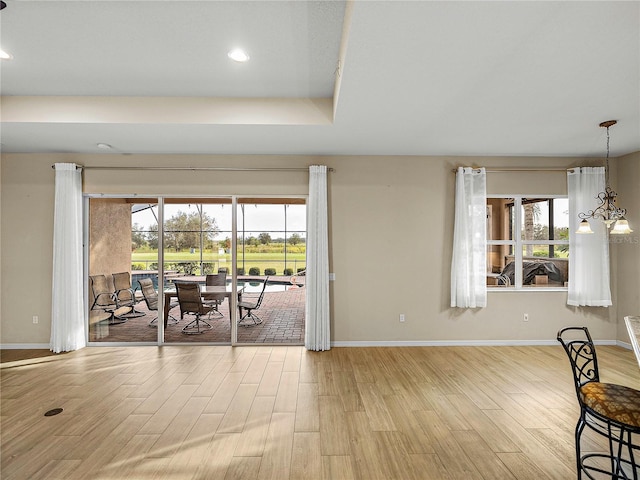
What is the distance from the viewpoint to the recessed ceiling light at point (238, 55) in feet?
8.20

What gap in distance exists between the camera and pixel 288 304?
A: 5.20 m

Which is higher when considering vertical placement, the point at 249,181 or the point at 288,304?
the point at 249,181

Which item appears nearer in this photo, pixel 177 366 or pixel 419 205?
pixel 177 366

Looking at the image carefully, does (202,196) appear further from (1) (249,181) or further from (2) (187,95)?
(2) (187,95)

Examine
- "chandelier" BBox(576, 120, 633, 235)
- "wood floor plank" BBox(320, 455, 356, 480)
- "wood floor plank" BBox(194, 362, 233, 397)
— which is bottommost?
"wood floor plank" BBox(320, 455, 356, 480)

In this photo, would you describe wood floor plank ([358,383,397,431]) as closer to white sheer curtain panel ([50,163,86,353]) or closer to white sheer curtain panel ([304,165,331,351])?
white sheer curtain panel ([304,165,331,351])

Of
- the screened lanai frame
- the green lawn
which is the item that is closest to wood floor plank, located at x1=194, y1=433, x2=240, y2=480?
the screened lanai frame

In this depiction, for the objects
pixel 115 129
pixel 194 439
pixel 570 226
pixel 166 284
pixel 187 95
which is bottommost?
pixel 194 439

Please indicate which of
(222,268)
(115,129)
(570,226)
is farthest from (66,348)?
(570,226)

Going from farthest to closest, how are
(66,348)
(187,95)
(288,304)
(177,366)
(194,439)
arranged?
(288,304) < (66,348) < (177,366) < (187,95) < (194,439)

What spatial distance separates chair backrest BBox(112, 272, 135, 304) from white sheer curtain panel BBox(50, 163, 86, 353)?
1.55 feet

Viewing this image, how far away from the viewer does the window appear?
4.77 m

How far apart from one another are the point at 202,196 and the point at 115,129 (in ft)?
4.48

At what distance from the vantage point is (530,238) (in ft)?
15.7
